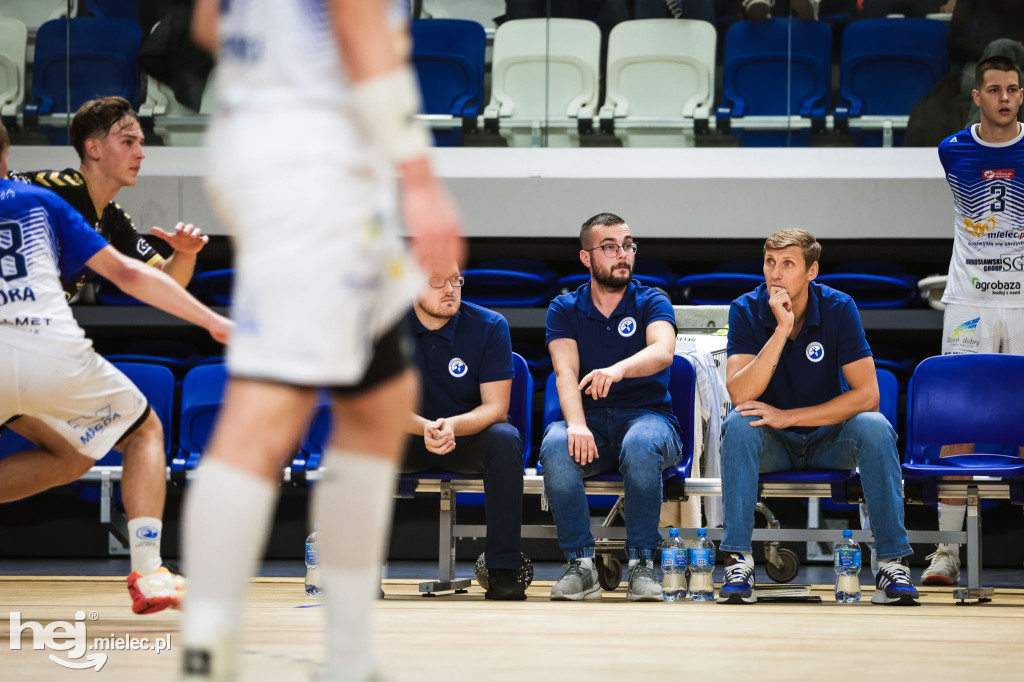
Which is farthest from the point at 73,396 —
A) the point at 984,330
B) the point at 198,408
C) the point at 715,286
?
the point at 715,286

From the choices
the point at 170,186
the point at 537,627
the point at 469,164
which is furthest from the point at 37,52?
the point at 537,627

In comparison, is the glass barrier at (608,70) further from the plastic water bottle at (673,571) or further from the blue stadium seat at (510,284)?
the plastic water bottle at (673,571)

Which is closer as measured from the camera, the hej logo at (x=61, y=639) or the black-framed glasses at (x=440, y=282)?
the hej logo at (x=61, y=639)

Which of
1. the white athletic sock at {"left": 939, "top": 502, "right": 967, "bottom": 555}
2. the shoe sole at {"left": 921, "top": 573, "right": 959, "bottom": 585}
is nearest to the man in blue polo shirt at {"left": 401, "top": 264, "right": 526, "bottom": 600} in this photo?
the shoe sole at {"left": 921, "top": 573, "right": 959, "bottom": 585}

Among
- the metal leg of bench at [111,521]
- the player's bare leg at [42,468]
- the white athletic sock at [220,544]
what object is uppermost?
the white athletic sock at [220,544]

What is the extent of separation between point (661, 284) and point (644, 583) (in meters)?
2.82

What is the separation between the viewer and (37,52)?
6246 mm

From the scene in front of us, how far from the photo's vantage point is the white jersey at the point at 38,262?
2352 mm

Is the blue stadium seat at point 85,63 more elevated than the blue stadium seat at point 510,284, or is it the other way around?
the blue stadium seat at point 85,63

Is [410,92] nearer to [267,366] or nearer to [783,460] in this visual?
[267,366]

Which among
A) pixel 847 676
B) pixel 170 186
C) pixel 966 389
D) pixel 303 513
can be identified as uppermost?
pixel 170 186

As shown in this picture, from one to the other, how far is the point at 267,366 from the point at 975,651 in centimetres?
150

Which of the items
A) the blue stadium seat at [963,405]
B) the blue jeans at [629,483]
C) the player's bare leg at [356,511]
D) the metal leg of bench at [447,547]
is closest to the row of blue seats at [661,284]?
the blue stadium seat at [963,405]

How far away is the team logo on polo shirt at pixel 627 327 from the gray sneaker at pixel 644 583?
83 centimetres
